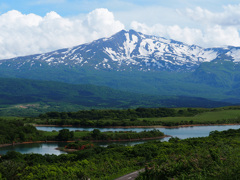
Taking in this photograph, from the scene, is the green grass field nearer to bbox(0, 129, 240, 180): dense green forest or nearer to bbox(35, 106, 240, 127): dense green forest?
bbox(35, 106, 240, 127): dense green forest

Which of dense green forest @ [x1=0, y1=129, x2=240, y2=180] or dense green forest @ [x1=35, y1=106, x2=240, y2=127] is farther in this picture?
dense green forest @ [x1=35, y1=106, x2=240, y2=127]

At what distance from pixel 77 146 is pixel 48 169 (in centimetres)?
3858

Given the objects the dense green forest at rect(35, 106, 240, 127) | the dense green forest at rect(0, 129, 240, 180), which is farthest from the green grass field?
the dense green forest at rect(0, 129, 240, 180)

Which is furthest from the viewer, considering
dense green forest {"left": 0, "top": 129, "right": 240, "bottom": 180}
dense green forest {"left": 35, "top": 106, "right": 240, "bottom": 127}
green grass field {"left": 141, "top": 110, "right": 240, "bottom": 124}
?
green grass field {"left": 141, "top": 110, "right": 240, "bottom": 124}

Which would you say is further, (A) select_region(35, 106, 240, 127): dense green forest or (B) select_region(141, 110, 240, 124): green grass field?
(B) select_region(141, 110, 240, 124): green grass field

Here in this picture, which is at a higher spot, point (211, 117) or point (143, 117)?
point (143, 117)

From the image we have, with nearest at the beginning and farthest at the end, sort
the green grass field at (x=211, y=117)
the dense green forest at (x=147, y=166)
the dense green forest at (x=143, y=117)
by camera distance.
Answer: the dense green forest at (x=147, y=166) → the dense green forest at (x=143, y=117) → the green grass field at (x=211, y=117)

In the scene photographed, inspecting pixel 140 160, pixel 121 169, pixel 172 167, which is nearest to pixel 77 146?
pixel 140 160

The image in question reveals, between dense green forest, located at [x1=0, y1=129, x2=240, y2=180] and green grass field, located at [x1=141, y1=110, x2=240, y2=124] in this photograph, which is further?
green grass field, located at [x1=141, y1=110, x2=240, y2=124]

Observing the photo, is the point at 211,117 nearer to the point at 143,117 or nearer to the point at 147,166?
the point at 143,117

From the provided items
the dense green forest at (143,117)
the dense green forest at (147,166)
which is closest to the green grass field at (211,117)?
the dense green forest at (143,117)

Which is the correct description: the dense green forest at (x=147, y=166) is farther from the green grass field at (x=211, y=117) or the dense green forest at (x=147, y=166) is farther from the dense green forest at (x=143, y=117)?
the green grass field at (x=211, y=117)

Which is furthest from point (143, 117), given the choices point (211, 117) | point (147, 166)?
point (147, 166)

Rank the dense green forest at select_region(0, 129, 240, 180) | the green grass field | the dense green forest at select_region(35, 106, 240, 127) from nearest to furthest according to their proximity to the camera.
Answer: the dense green forest at select_region(0, 129, 240, 180)
the dense green forest at select_region(35, 106, 240, 127)
the green grass field
